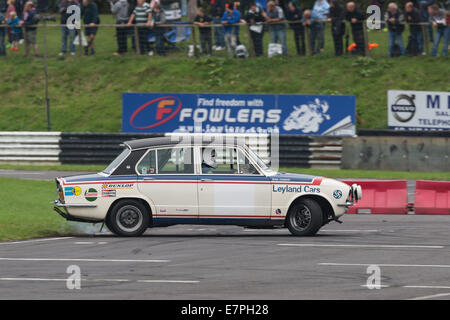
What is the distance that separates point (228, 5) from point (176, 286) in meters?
21.7

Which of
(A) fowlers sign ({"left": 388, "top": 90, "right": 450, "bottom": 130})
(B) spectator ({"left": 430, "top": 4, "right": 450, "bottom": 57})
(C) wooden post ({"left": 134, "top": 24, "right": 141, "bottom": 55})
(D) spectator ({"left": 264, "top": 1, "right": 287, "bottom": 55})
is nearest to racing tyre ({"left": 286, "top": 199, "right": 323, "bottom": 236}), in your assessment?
(A) fowlers sign ({"left": 388, "top": 90, "right": 450, "bottom": 130})

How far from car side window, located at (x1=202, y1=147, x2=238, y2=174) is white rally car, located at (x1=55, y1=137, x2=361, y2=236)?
16 millimetres

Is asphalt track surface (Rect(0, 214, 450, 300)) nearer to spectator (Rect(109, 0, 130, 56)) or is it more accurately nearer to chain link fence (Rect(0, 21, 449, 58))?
chain link fence (Rect(0, 21, 449, 58))

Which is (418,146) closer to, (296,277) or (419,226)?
(419,226)

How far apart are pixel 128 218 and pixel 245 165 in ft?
6.64

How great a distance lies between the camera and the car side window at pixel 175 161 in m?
13.4

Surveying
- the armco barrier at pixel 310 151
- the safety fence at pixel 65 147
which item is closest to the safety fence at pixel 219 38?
the safety fence at pixel 65 147

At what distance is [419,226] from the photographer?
1510cm

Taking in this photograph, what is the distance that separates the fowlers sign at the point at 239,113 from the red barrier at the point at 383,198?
862 cm

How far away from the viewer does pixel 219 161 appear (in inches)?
532

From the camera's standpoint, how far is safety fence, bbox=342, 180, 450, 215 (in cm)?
1736

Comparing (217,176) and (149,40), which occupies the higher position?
(149,40)

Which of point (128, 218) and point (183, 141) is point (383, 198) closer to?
point (183, 141)
